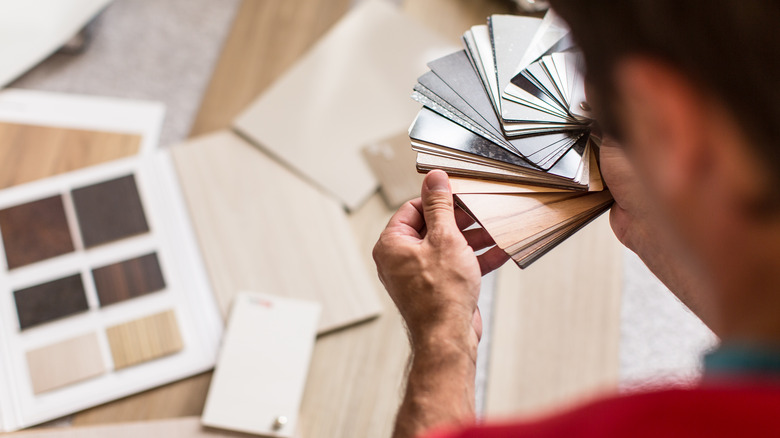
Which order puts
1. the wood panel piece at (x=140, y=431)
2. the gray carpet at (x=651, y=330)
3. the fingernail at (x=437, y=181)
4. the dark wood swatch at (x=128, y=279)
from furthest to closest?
the gray carpet at (x=651, y=330), the dark wood swatch at (x=128, y=279), the wood panel piece at (x=140, y=431), the fingernail at (x=437, y=181)

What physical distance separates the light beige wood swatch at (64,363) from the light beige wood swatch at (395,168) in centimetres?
61

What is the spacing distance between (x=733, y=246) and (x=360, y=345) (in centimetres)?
82

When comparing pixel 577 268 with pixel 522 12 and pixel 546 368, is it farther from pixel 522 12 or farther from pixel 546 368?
pixel 522 12

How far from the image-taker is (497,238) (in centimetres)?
70

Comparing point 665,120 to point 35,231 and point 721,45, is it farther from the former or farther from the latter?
point 35,231

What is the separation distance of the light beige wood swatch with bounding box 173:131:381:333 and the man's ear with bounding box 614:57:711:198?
0.80 meters

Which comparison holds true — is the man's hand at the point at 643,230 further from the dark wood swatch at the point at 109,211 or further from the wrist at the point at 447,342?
the dark wood swatch at the point at 109,211

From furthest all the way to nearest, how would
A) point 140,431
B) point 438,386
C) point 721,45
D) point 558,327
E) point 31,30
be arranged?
point 31,30, point 558,327, point 140,431, point 438,386, point 721,45

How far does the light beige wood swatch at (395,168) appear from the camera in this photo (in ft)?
Answer: 4.10

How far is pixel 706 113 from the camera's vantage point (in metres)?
0.38

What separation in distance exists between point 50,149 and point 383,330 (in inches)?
30.5

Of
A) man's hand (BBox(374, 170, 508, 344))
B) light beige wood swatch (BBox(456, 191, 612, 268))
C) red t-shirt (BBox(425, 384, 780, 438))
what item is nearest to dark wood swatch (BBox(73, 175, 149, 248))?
man's hand (BBox(374, 170, 508, 344))

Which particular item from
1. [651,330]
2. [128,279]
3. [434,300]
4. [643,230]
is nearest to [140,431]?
[128,279]

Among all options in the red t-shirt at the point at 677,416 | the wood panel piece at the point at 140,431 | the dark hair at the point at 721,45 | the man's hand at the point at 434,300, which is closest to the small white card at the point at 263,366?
the wood panel piece at the point at 140,431
